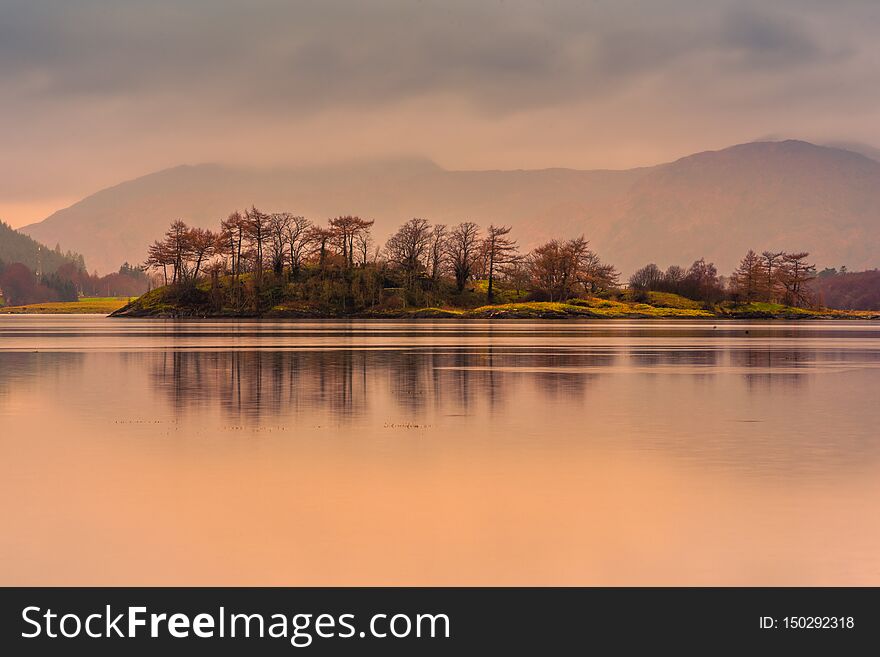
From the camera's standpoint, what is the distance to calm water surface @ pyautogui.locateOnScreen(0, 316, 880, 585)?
46.7 feet

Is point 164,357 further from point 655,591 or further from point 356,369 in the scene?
point 655,591

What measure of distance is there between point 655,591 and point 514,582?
6.03 feet

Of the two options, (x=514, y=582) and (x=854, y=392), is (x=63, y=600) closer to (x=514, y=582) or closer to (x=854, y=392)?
(x=514, y=582)

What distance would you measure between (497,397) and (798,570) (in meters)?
24.7

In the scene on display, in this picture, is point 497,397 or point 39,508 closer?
point 39,508

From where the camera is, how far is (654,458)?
934 inches

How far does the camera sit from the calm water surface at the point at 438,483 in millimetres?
14227

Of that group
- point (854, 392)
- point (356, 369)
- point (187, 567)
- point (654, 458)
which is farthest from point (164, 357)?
point (187, 567)

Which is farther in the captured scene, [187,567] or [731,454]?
[731,454]

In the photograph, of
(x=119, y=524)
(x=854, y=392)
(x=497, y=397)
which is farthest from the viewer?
(x=854, y=392)

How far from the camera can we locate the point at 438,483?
2039 cm

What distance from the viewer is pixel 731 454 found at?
24.3 m

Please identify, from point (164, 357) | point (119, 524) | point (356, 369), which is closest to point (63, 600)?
point (119, 524)

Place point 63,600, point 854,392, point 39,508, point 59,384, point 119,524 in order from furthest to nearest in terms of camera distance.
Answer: point 59,384, point 854,392, point 39,508, point 119,524, point 63,600
